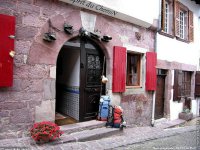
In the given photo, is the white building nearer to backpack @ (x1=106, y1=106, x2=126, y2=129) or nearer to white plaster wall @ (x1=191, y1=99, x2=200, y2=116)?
white plaster wall @ (x1=191, y1=99, x2=200, y2=116)

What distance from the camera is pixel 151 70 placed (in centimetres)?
651

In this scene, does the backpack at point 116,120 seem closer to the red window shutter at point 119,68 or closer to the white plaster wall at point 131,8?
the red window shutter at point 119,68

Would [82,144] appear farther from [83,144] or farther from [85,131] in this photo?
[85,131]

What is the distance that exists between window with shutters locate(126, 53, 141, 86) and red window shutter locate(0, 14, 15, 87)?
147 inches

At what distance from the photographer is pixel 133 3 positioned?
603cm

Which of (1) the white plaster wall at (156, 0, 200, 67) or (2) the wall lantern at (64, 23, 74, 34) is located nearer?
(2) the wall lantern at (64, 23, 74, 34)

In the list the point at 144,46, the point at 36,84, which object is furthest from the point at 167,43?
the point at 36,84

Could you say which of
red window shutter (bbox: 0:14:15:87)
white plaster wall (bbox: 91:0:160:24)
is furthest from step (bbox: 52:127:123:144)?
white plaster wall (bbox: 91:0:160:24)

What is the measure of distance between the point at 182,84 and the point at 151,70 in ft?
10.7

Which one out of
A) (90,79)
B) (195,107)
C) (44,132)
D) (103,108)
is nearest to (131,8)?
(90,79)

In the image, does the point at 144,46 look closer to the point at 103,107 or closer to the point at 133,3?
the point at 133,3

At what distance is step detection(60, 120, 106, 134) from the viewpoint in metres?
4.42

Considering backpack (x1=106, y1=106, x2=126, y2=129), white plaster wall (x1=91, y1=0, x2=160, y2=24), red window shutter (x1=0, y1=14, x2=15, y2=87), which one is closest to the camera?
red window shutter (x1=0, y1=14, x2=15, y2=87)

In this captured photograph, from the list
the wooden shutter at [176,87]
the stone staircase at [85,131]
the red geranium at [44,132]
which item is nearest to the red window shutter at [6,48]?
the red geranium at [44,132]
